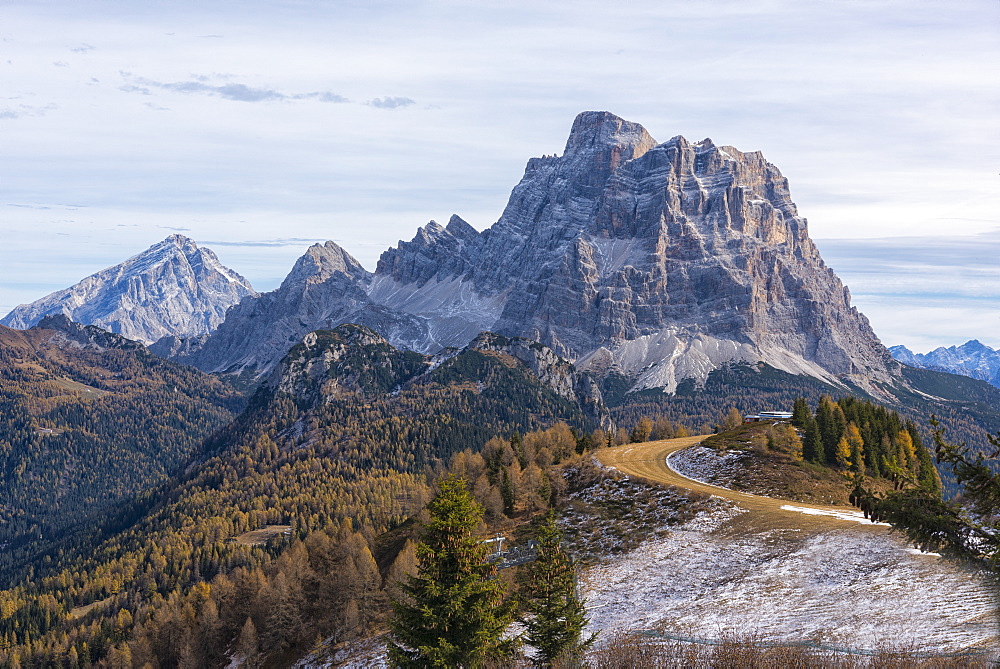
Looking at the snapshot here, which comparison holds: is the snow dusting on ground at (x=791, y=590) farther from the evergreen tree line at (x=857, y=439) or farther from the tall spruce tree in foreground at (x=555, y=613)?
the evergreen tree line at (x=857, y=439)

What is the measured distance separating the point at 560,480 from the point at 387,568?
29.6 meters

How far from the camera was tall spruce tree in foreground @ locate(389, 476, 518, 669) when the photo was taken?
4019 centimetres

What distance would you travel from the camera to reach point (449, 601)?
40062mm

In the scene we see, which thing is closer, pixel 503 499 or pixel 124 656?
pixel 503 499

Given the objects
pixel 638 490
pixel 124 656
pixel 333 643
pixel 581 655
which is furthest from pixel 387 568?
pixel 124 656

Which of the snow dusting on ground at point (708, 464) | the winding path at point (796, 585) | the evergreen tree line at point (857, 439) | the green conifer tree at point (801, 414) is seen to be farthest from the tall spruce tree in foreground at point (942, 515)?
the green conifer tree at point (801, 414)

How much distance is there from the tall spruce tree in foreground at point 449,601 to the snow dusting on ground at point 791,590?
681 inches

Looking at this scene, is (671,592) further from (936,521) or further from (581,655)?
(936,521)

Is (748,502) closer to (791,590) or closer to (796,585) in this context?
(796,585)

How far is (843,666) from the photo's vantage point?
35.9m

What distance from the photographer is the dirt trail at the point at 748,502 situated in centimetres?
6951

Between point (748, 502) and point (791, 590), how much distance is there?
2758 cm

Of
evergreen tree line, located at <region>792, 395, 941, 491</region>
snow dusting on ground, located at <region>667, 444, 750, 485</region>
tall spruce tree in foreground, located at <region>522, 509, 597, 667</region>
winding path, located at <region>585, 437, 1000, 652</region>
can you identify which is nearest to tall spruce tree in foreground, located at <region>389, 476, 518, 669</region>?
tall spruce tree in foreground, located at <region>522, 509, 597, 667</region>

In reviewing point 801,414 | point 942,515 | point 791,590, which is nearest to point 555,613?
point 791,590
